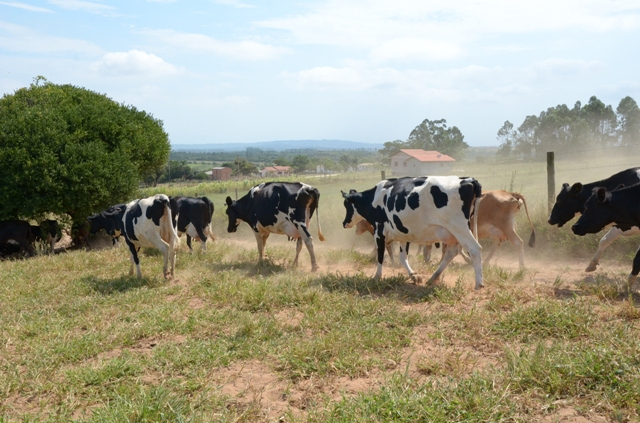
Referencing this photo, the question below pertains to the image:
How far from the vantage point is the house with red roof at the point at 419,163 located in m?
36.4

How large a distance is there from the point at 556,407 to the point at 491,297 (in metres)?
3.23

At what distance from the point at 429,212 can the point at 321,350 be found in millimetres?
3772

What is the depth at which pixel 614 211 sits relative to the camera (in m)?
8.32

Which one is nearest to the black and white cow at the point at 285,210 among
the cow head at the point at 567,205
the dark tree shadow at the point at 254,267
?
the dark tree shadow at the point at 254,267

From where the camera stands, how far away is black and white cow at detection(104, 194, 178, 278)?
10672 millimetres

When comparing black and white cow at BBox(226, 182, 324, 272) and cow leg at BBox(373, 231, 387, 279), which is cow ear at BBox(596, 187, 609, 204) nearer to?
cow leg at BBox(373, 231, 387, 279)

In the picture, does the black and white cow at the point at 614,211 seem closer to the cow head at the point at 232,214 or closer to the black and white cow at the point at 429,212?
the black and white cow at the point at 429,212

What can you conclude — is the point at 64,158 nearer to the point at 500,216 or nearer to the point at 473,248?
the point at 500,216

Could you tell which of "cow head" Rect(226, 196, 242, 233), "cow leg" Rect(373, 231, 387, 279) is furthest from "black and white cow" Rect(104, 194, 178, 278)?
"cow leg" Rect(373, 231, 387, 279)

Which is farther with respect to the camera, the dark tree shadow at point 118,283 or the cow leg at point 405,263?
the dark tree shadow at point 118,283

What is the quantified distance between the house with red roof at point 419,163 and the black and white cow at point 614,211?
26.2m

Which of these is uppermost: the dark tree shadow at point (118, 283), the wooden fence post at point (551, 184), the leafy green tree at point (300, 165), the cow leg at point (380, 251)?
the leafy green tree at point (300, 165)

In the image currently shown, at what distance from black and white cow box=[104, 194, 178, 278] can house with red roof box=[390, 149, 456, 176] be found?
25.5 metres

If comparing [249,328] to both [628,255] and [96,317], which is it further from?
[628,255]
